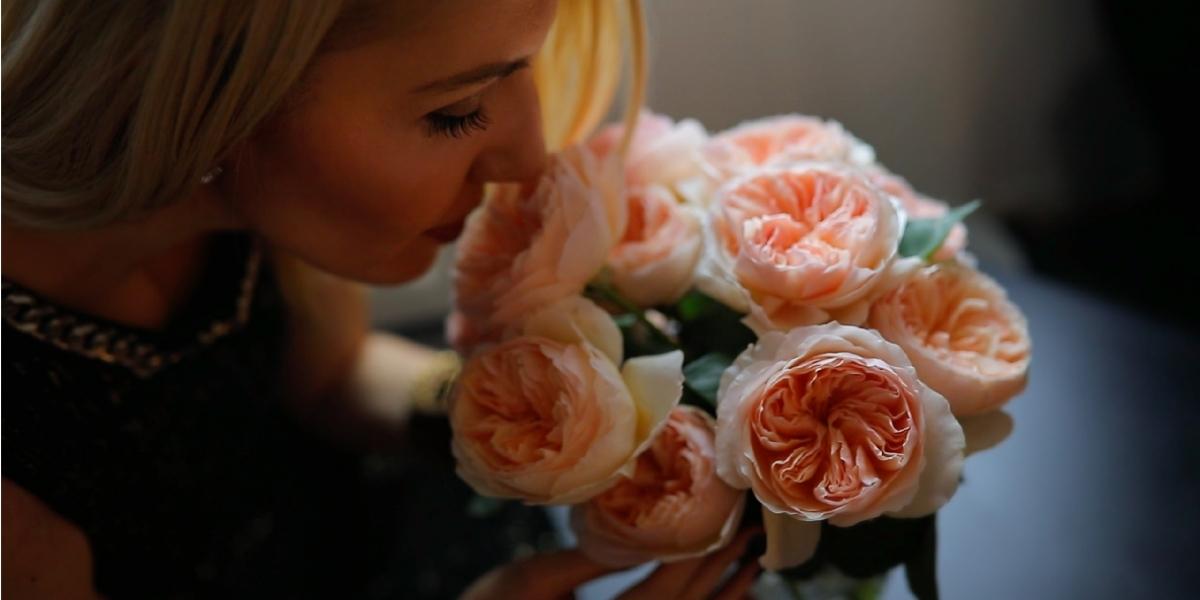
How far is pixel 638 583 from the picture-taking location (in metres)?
0.61

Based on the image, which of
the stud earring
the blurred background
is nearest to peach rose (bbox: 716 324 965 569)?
the stud earring

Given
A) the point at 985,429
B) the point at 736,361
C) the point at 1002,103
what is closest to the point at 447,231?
the point at 736,361

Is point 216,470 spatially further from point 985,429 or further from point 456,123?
point 985,429

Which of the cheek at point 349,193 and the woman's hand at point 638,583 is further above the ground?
the cheek at point 349,193

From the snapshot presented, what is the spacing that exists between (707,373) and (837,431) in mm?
96

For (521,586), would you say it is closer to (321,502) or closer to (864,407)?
(864,407)

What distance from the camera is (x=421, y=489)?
1.05 metres

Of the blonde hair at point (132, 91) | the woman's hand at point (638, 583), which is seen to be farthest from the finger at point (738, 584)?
the blonde hair at point (132, 91)

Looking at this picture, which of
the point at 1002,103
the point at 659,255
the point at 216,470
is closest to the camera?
the point at 659,255

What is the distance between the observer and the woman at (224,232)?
52 cm

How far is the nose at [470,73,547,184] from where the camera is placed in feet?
1.94

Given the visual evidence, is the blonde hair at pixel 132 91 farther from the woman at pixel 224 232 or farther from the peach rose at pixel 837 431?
the peach rose at pixel 837 431

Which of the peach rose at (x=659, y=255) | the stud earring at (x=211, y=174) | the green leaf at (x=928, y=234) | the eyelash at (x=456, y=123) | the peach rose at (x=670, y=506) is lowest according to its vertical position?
the peach rose at (x=670, y=506)

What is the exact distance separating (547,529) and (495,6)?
567 millimetres
